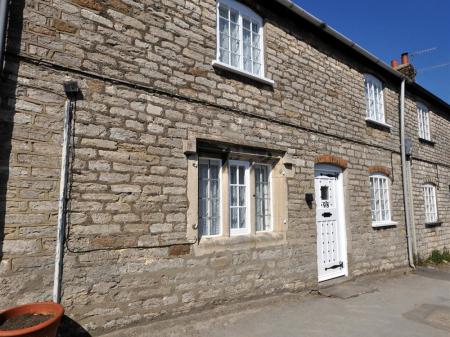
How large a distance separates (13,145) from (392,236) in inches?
340

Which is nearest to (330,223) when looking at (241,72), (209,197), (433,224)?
(209,197)

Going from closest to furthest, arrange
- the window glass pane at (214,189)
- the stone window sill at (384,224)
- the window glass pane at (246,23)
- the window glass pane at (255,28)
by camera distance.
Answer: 1. the window glass pane at (214,189)
2. the window glass pane at (246,23)
3. the window glass pane at (255,28)
4. the stone window sill at (384,224)

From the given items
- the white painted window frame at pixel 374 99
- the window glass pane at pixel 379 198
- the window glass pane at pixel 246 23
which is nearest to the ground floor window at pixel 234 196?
the window glass pane at pixel 246 23

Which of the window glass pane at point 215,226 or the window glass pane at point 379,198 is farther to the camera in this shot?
the window glass pane at point 379,198

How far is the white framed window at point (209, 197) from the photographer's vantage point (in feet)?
17.0

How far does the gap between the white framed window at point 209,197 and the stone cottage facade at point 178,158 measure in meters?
0.02

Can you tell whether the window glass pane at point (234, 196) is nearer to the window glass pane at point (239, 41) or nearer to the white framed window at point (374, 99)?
the window glass pane at point (239, 41)

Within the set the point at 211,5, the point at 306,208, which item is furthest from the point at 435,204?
the point at 211,5

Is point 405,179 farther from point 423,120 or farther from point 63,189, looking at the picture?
point 63,189

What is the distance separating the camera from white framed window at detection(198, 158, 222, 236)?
517 cm

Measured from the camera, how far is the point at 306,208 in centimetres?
648

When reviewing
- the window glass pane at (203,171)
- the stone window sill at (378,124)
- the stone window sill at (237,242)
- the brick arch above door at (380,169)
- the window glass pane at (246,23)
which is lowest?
the stone window sill at (237,242)

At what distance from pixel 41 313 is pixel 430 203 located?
1179 centimetres

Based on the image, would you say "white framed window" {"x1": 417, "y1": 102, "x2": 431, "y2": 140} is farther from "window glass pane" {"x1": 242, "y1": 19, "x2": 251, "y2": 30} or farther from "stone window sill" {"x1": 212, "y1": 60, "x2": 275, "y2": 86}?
"window glass pane" {"x1": 242, "y1": 19, "x2": 251, "y2": 30}
